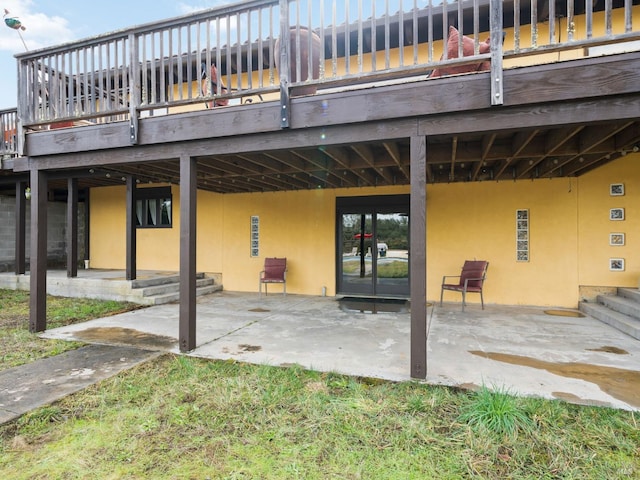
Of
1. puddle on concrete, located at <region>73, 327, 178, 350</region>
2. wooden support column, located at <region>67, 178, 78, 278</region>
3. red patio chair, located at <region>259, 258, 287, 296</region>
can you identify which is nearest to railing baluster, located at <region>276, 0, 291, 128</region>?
puddle on concrete, located at <region>73, 327, 178, 350</region>

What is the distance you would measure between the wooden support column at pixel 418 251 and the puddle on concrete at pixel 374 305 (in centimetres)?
297

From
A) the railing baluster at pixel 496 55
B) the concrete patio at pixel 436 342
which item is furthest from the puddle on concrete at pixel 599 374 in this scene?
the railing baluster at pixel 496 55

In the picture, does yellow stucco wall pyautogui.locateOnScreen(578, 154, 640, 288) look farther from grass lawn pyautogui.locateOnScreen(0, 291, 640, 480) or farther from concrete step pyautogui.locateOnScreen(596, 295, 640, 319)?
grass lawn pyautogui.locateOnScreen(0, 291, 640, 480)

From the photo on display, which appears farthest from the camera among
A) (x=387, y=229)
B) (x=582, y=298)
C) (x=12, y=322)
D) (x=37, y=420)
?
(x=387, y=229)

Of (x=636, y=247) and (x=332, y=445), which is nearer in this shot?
(x=332, y=445)

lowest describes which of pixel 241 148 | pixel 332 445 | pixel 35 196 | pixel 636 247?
pixel 332 445

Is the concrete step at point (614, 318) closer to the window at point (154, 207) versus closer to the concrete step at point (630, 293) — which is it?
the concrete step at point (630, 293)

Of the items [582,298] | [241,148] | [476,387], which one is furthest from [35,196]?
[582,298]

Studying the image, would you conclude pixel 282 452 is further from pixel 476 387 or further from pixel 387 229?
pixel 387 229

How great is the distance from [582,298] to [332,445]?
19.8 ft

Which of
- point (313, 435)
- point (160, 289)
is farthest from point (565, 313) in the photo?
point (160, 289)

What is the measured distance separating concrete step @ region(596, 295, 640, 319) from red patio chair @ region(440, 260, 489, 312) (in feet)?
5.94

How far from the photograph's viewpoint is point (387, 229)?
24.6 ft

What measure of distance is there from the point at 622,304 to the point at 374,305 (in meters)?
3.74
